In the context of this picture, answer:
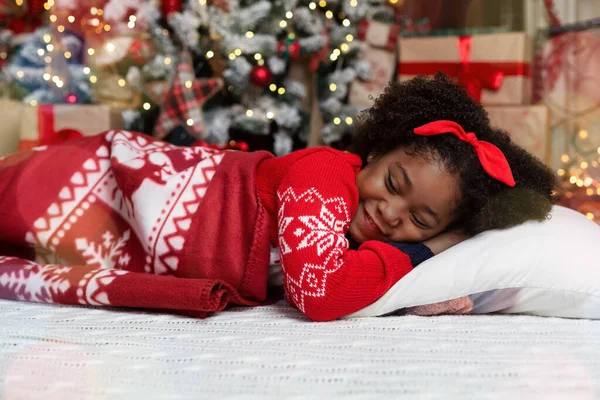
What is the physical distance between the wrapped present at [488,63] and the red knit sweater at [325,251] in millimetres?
1216

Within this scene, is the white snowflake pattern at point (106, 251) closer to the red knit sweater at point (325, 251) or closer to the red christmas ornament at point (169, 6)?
the red knit sweater at point (325, 251)

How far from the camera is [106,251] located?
1310mm

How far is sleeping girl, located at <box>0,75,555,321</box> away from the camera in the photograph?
3.48 ft

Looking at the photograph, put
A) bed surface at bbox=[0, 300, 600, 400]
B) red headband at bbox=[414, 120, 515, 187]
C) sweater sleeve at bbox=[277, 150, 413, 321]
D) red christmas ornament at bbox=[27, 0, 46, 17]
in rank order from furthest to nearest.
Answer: red christmas ornament at bbox=[27, 0, 46, 17], red headband at bbox=[414, 120, 515, 187], sweater sleeve at bbox=[277, 150, 413, 321], bed surface at bbox=[0, 300, 600, 400]

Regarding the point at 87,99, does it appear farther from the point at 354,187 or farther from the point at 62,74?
the point at 354,187

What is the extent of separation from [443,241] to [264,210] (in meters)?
0.35

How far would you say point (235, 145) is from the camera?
2.33m

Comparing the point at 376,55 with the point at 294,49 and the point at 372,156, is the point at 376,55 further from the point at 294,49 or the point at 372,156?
the point at 372,156

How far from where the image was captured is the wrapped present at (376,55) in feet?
7.88

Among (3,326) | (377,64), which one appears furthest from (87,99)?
(3,326)

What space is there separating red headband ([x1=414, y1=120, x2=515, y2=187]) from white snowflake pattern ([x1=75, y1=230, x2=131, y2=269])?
0.64 meters

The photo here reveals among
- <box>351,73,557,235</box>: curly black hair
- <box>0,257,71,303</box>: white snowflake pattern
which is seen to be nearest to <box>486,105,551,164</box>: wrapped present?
<box>351,73,557,235</box>: curly black hair

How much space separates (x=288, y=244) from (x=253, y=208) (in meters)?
0.18

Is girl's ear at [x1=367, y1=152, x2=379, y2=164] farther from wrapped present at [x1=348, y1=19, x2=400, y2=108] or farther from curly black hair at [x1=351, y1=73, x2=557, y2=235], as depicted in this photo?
wrapped present at [x1=348, y1=19, x2=400, y2=108]
